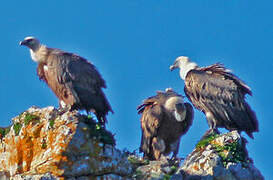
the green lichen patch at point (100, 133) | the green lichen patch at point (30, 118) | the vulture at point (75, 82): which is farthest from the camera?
the vulture at point (75, 82)

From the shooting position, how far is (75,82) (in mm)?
15797

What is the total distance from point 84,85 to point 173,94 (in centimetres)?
226

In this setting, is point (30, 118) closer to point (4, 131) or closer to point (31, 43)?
point (4, 131)

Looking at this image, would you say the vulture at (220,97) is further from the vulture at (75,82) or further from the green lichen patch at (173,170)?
the green lichen patch at (173,170)

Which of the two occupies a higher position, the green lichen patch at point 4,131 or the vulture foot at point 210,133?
the vulture foot at point 210,133

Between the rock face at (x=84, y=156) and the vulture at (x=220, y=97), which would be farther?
the vulture at (x=220, y=97)

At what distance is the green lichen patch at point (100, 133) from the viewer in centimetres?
1284

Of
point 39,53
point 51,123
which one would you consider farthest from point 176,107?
point 39,53

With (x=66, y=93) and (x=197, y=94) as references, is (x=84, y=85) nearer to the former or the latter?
(x=66, y=93)

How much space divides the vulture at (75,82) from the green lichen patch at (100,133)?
2.44 m

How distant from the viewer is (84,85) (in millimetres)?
15859

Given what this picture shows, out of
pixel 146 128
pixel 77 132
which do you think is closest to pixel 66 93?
pixel 146 128

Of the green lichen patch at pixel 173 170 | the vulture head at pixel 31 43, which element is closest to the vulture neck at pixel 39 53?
the vulture head at pixel 31 43

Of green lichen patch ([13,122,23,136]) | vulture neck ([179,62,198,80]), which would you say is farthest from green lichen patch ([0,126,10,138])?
vulture neck ([179,62,198,80])
